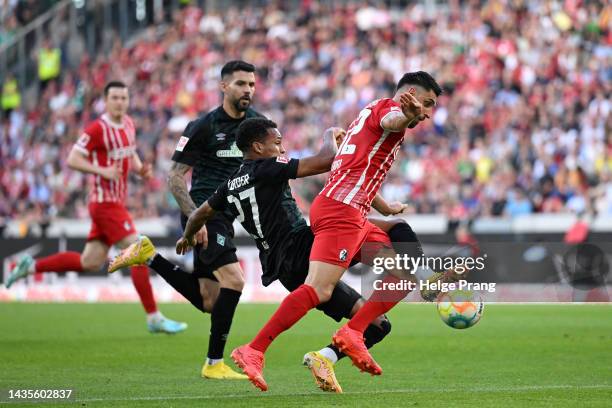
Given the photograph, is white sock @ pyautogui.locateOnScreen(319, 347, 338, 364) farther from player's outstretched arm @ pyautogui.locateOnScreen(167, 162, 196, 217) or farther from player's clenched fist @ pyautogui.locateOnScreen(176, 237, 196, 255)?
player's outstretched arm @ pyautogui.locateOnScreen(167, 162, 196, 217)

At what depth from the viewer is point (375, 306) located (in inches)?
334

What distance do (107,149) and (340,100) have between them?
43.7 feet

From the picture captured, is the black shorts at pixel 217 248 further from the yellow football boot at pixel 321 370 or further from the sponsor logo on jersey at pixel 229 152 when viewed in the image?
the yellow football boot at pixel 321 370

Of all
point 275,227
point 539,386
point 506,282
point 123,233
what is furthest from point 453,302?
point 506,282

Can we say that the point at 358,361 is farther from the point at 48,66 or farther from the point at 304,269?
the point at 48,66

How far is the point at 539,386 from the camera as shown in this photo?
861 centimetres

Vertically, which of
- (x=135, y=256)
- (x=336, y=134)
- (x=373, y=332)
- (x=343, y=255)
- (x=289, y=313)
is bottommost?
(x=373, y=332)

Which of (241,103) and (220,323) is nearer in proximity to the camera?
(220,323)

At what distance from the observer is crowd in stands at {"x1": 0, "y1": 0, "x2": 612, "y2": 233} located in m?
23.1

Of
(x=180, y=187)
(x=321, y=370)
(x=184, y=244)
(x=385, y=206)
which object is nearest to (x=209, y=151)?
(x=180, y=187)

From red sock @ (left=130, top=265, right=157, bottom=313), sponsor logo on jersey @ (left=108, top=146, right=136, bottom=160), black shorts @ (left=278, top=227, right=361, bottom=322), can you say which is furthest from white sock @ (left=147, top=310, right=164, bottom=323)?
black shorts @ (left=278, top=227, right=361, bottom=322)

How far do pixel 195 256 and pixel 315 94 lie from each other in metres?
17.4

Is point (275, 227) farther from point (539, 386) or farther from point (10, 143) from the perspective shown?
point (10, 143)

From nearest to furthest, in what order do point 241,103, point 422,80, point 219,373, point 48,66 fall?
1. point 422,80
2. point 219,373
3. point 241,103
4. point 48,66
